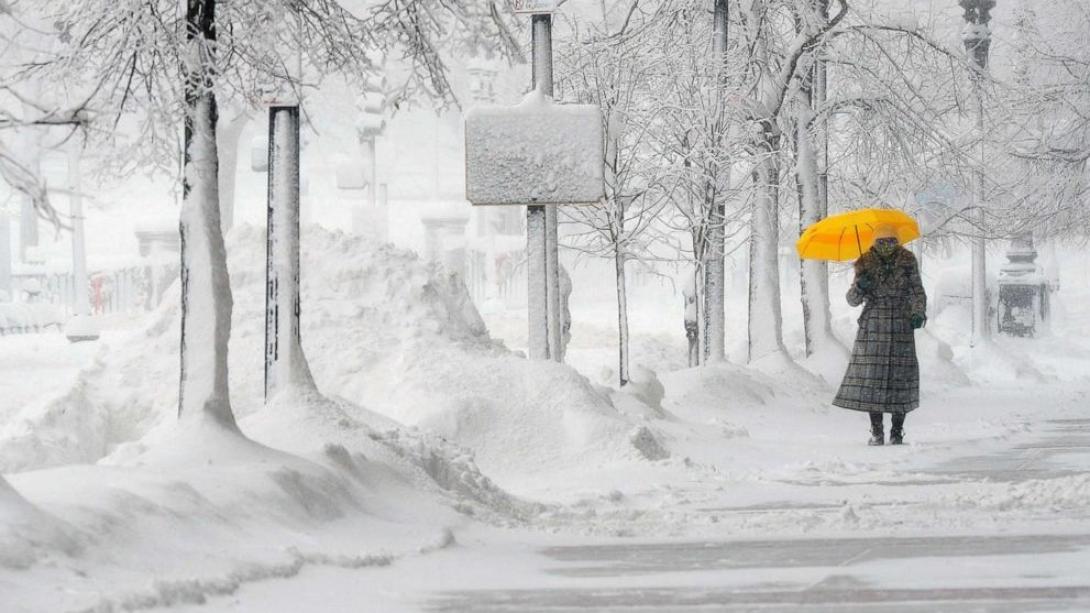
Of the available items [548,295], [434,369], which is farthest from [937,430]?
[434,369]

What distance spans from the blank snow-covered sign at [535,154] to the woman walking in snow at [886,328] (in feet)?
7.62

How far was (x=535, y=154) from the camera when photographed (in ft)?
47.4

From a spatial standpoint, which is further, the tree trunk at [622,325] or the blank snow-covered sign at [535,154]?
the tree trunk at [622,325]

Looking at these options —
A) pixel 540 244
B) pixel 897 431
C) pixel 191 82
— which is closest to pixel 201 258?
pixel 191 82

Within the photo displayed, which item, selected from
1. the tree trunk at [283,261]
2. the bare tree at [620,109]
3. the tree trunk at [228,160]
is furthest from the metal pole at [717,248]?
the tree trunk at [228,160]

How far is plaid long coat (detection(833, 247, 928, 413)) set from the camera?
563 inches

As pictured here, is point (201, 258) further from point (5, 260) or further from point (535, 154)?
point (5, 260)

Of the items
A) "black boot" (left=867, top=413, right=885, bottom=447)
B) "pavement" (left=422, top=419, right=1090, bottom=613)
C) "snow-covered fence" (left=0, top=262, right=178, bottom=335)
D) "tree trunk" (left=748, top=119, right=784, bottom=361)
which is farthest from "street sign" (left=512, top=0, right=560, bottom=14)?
"snow-covered fence" (left=0, top=262, right=178, bottom=335)

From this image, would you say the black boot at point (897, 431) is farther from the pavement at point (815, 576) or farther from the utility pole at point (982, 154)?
the utility pole at point (982, 154)

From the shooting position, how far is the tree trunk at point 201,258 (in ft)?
30.7

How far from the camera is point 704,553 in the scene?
787 centimetres

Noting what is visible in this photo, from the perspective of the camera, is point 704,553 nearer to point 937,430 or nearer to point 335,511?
point 335,511

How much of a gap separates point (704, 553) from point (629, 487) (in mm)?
3555

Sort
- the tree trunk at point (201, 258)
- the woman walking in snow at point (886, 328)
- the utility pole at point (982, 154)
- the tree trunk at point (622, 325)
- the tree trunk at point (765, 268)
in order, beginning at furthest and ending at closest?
the utility pole at point (982, 154) < the tree trunk at point (765, 268) < the tree trunk at point (622, 325) < the woman walking in snow at point (886, 328) < the tree trunk at point (201, 258)
